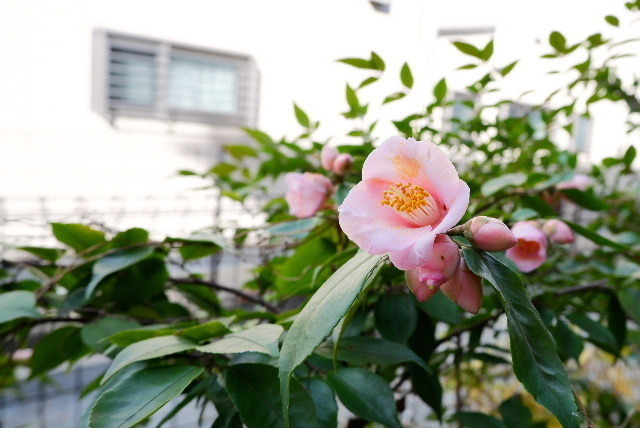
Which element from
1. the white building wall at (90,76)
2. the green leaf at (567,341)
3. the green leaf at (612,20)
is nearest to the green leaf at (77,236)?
the green leaf at (567,341)

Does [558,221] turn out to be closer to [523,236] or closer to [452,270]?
[523,236]

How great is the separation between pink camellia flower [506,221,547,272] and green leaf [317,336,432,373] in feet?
0.59

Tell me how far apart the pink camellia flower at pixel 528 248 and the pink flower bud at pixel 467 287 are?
0.71 ft

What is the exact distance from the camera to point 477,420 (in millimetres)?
598

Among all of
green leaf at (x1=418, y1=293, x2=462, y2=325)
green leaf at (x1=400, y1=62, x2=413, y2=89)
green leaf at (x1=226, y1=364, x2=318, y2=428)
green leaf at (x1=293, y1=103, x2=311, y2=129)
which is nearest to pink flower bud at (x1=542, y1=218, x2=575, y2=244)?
green leaf at (x1=418, y1=293, x2=462, y2=325)

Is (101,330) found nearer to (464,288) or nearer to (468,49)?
(464,288)

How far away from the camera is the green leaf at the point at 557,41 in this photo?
0.79 metres

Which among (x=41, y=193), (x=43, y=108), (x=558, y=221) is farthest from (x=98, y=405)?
(x=43, y=108)

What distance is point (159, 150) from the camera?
3.88 meters

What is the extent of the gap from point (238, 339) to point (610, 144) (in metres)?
5.02

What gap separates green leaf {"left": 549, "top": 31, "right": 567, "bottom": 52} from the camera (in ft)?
2.60

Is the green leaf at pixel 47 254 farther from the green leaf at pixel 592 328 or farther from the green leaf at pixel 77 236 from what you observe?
the green leaf at pixel 592 328

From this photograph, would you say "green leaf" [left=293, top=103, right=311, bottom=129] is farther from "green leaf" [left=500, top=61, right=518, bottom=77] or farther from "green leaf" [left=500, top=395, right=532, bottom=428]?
"green leaf" [left=500, top=395, right=532, bottom=428]

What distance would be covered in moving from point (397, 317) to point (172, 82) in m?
4.06
